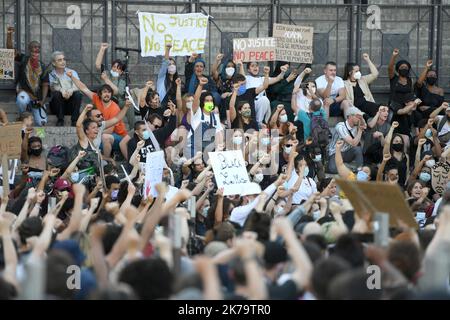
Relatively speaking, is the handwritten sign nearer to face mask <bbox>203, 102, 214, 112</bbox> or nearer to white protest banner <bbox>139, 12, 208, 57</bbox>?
face mask <bbox>203, 102, 214, 112</bbox>

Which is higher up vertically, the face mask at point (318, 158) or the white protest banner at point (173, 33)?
the white protest banner at point (173, 33)

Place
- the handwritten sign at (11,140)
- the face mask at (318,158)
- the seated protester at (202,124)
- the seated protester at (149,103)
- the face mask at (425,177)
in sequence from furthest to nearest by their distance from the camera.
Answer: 1. the seated protester at (149,103)
2. the face mask at (318,158)
3. the seated protester at (202,124)
4. the face mask at (425,177)
5. the handwritten sign at (11,140)

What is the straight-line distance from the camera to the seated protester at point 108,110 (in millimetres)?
19531

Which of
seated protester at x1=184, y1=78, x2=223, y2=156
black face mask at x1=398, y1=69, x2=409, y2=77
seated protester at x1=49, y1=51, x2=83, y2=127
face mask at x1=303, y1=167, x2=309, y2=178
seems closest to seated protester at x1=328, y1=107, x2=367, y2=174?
face mask at x1=303, y1=167, x2=309, y2=178

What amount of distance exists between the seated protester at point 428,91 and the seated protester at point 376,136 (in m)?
1.17

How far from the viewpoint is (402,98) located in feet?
72.2

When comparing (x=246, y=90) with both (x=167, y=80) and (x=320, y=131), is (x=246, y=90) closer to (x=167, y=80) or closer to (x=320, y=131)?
(x=167, y=80)

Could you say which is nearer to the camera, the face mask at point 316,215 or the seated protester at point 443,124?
the face mask at point 316,215

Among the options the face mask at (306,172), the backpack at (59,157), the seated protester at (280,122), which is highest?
the seated protester at (280,122)

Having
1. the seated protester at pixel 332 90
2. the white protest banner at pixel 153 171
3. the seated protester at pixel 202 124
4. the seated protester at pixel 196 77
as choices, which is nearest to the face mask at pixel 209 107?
the seated protester at pixel 202 124

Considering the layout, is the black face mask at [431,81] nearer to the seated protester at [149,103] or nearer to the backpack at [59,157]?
the seated protester at [149,103]

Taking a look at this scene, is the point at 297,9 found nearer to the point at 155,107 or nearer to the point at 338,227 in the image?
the point at 155,107

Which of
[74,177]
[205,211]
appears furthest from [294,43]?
[205,211]

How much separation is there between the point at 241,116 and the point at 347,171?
2002 mm
